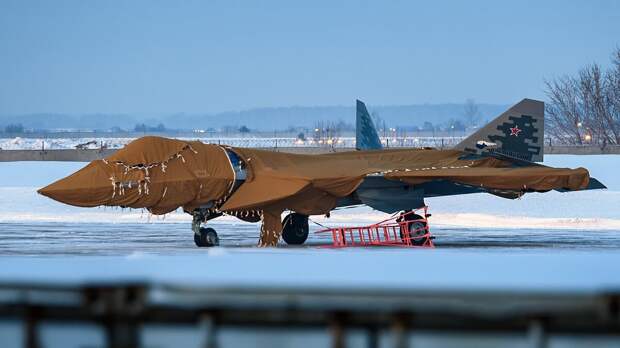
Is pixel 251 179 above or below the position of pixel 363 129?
below

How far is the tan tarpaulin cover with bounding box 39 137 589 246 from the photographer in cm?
2000

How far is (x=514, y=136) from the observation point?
1041 inches

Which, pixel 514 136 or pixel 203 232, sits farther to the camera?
pixel 514 136

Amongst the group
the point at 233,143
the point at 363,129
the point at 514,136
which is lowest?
the point at 514,136

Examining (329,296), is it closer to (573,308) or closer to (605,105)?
(573,308)

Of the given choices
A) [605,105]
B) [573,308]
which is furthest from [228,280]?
[605,105]

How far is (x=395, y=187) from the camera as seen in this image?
76.6 feet

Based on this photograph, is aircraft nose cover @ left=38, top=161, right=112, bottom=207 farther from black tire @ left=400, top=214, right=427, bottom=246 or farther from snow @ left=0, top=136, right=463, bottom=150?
snow @ left=0, top=136, right=463, bottom=150

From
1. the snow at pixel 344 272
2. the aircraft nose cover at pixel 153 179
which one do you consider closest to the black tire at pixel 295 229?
the aircraft nose cover at pixel 153 179

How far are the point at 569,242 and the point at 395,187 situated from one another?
3.90m

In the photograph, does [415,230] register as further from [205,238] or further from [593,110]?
[593,110]

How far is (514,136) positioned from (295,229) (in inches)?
→ 251

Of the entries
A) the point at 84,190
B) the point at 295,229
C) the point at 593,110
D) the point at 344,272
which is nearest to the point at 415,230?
the point at 295,229

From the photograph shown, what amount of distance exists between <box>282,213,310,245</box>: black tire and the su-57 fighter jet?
22 mm
